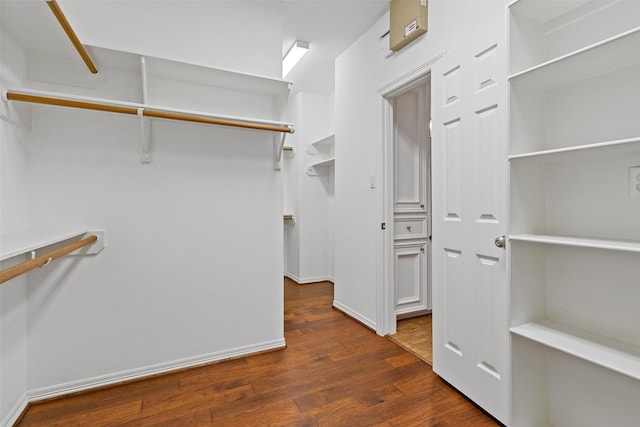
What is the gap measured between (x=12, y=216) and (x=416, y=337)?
2.75 meters

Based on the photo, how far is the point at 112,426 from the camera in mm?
1509

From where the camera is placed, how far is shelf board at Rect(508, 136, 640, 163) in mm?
1014

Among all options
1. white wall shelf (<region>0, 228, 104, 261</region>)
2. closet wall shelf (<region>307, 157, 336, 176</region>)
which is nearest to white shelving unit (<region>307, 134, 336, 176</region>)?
closet wall shelf (<region>307, 157, 336, 176</region>)

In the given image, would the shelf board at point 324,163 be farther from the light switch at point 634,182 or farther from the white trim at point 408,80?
the light switch at point 634,182

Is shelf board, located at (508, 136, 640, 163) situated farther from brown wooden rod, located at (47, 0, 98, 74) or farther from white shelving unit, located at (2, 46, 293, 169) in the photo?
brown wooden rod, located at (47, 0, 98, 74)

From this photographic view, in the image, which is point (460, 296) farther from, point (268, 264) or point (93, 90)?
point (93, 90)

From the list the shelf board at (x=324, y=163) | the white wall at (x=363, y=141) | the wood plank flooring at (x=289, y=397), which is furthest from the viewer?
the shelf board at (x=324, y=163)

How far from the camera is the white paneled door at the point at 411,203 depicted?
2.82 m

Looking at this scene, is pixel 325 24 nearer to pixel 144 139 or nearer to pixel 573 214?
pixel 144 139

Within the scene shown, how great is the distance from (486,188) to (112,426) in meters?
2.24

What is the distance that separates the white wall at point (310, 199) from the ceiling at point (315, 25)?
817 millimetres

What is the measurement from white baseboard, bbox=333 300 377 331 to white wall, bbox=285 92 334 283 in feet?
3.84

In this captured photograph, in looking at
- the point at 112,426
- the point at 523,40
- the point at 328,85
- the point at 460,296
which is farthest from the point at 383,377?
the point at 328,85

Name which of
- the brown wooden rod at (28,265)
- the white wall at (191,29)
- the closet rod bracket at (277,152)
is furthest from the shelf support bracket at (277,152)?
the brown wooden rod at (28,265)
